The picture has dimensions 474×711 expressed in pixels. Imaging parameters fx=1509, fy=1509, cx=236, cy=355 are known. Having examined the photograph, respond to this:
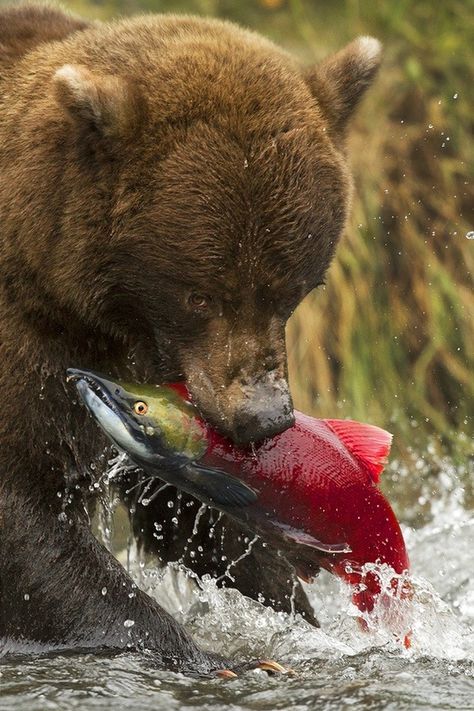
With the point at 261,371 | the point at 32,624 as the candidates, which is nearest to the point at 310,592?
the point at 32,624

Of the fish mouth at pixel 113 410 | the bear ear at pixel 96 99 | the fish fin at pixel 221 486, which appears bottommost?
the fish fin at pixel 221 486

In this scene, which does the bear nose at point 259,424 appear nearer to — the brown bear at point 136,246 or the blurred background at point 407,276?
the brown bear at point 136,246

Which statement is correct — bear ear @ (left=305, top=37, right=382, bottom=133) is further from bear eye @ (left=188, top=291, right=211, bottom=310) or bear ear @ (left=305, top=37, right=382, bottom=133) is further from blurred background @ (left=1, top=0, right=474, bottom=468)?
blurred background @ (left=1, top=0, right=474, bottom=468)

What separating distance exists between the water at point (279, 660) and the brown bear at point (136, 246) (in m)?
0.32

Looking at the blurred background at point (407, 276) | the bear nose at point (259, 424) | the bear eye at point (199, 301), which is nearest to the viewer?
the bear nose at point (259, 424)

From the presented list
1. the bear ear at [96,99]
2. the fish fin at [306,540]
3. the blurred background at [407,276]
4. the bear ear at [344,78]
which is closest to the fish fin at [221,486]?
the fish fin at [306,540]

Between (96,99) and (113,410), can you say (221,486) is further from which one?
(96,99)

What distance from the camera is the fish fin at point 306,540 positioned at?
16.4 feet

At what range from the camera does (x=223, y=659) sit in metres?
5.38

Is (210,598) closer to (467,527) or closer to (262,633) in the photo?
(262,633)

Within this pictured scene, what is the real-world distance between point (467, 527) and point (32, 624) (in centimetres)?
327

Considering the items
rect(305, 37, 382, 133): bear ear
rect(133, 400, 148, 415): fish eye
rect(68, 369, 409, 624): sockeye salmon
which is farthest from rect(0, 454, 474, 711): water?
rect(305, 37, 382, 133): bear ear

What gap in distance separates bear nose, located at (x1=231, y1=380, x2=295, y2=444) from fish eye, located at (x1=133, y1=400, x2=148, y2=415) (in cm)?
29

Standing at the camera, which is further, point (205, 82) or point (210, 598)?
point (210, 598)
